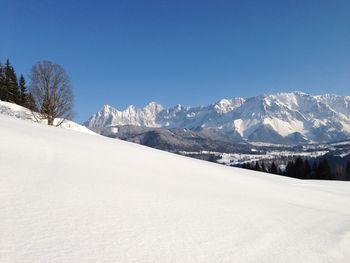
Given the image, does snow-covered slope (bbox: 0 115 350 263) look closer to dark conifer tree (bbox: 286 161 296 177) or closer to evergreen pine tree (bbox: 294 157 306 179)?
evergreen pine tree (bbox: 294 157 306 179)

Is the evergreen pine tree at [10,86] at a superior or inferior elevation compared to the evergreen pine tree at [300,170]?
superior

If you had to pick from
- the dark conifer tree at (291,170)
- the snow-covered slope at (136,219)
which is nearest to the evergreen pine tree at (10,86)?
the snow-covered slope at (136,219)

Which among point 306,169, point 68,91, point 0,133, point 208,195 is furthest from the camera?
point 306,169

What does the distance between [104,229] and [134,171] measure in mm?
4975

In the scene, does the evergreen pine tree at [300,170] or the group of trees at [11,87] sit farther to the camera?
the evergreen pine tree at [300,170]

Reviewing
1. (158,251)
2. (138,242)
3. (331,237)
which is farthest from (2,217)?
(331,237)

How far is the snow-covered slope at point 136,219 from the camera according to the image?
14.1 feet

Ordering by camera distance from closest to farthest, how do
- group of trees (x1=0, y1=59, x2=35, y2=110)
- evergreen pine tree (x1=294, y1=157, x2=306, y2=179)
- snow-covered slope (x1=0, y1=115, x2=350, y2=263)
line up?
snow-covered slope (x1=0, y1=115, x2=350, y2=263), group of trees (x1=0, y1=59, x2=35, y2=110), evergreen pine tree (x1=294, y1=157, x2=306, y2=179)

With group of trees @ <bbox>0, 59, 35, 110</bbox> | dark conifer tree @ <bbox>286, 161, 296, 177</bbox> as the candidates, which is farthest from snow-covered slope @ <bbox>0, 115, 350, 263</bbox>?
dark conifer tree @ <bbox>286, 161, 296, 177</bbox>

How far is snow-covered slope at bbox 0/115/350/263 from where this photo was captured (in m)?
4.29

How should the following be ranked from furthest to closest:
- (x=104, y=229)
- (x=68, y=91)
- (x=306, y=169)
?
1. (x=306, y=169)
2. (x=68, y=91)
3. (x=104, y=229)

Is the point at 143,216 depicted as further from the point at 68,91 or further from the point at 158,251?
the point at 68,91

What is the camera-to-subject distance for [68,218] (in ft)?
16.7

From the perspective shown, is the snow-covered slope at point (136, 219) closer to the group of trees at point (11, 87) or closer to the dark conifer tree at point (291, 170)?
the group of trees at point (11, 87)
